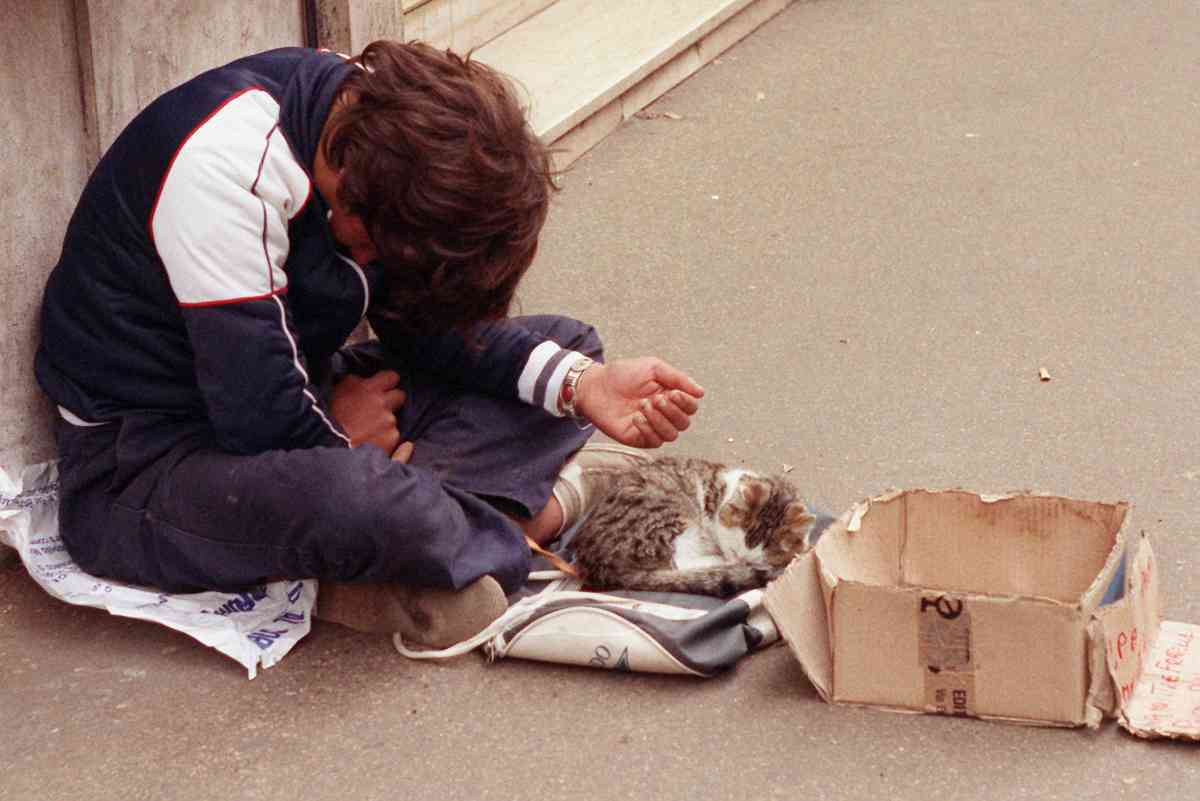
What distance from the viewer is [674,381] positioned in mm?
3010

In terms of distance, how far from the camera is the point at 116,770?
2.53m

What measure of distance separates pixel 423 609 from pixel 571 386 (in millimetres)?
578

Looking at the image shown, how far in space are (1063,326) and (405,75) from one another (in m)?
2.18

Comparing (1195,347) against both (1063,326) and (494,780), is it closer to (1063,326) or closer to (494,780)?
(1063,326)

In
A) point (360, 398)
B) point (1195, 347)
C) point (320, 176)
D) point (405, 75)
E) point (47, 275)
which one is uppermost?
point (405, 75)

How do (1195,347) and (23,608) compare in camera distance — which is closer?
(23,608)

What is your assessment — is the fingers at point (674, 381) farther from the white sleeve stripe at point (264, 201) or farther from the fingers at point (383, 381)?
the white sleeve stripe at point (264, 201)

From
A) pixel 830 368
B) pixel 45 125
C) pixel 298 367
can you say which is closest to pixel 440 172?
pixel 298 367

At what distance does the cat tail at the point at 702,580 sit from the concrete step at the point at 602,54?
7.17 ft

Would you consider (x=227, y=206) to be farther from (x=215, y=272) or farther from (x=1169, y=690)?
(x=1169, y=690)

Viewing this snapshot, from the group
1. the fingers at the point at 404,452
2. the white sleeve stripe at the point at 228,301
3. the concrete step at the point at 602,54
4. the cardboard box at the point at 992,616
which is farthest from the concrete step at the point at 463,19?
the cardboard box at the point at 992,616

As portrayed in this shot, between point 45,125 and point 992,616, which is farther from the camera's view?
point 45,125

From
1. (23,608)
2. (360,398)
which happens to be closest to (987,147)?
(360,398)

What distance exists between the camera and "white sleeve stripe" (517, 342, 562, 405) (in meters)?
3.15
